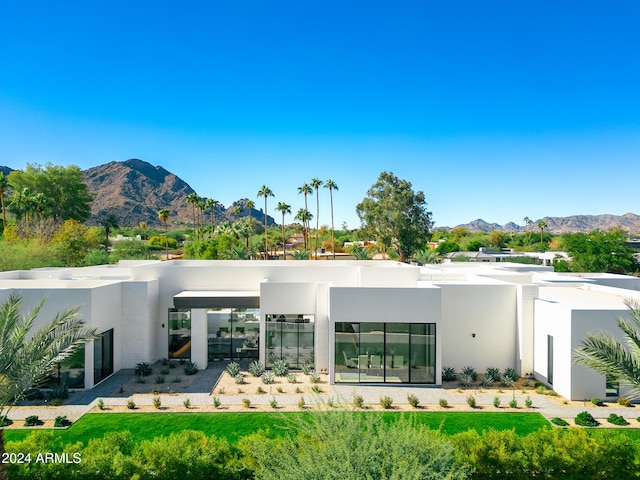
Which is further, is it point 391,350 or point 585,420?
point 391,350

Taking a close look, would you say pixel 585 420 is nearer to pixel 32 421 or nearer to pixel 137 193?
pixel 32 421

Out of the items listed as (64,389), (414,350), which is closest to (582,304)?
(414,350)

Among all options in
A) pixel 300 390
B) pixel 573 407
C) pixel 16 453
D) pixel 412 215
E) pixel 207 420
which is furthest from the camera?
pixel 412 215

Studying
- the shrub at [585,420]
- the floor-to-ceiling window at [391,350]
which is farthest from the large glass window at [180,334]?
the shrub at [585,420]

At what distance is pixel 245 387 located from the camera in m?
17.2

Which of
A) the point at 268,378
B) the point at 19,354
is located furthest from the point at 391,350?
the point at 19,354

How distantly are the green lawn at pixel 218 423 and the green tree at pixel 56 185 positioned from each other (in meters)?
54.0

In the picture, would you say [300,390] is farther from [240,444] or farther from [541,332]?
[541,332]

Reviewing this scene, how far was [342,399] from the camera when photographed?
49.8 feet

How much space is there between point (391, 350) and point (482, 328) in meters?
4.63

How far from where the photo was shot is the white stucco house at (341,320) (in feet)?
54.3

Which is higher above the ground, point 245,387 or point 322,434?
point 322,434

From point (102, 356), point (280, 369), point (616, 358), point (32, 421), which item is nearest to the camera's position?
point (616, 358)

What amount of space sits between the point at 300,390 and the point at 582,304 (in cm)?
1199
